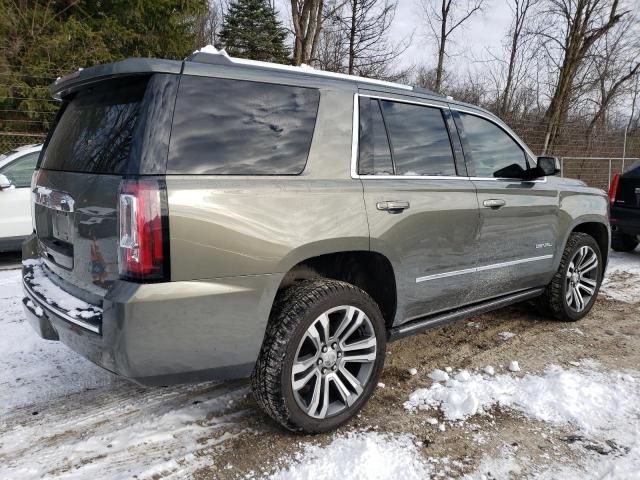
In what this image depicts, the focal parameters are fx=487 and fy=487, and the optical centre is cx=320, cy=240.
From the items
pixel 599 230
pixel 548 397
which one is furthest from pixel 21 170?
pixel 599 230

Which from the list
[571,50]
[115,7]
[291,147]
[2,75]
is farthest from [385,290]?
[571,50]

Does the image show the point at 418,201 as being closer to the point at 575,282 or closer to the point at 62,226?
the point at 62,226

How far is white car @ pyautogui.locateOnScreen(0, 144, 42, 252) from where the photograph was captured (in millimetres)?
6160

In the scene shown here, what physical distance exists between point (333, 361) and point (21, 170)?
5.64 meters

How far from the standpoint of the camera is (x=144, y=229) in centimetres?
201

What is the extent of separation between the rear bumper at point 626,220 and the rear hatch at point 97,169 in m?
6.99

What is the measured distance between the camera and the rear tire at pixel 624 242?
771 cm

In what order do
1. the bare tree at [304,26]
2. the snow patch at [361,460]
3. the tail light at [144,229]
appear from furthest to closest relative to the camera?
the bare tree at [304,26], the snow patch at [361,460], the tail light at [144,229]

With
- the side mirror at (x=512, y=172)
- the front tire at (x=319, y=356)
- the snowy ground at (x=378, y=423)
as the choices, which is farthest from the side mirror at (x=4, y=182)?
the side mirror at (x=512, y=172)

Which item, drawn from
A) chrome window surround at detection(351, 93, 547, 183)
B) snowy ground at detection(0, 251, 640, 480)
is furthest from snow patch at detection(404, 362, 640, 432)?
chrome window surround at detection(351, 93, 547, 183)

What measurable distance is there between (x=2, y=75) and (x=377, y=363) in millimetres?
10737

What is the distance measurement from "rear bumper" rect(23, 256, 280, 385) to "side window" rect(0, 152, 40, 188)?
4824 mm

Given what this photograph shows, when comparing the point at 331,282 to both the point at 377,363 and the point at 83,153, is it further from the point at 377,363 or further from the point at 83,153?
the point at 83,153

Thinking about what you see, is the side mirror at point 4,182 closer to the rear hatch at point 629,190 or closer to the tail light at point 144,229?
the tail light at point 144,229
